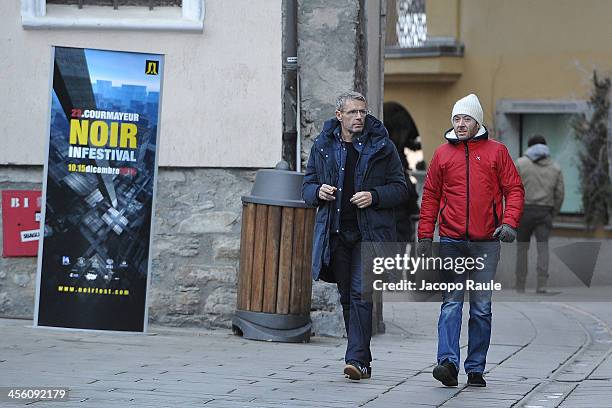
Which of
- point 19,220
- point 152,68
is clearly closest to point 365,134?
point 152,68

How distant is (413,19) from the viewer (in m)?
22.8

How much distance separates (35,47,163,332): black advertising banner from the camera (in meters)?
9.50

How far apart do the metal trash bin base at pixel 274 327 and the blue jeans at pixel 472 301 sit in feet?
6.23

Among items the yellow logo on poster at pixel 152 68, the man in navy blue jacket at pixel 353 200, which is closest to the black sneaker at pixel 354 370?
the man in navy blue jacket at pixel 353 200

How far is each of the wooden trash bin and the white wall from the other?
0.72m

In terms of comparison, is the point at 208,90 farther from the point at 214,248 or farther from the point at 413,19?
the point at 413,19

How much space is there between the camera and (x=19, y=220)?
10602 millimetres

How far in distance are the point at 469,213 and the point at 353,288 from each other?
0.82 m

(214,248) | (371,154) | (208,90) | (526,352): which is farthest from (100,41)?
(526,352)

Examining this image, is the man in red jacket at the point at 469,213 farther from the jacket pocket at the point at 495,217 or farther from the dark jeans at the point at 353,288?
the dark jeans at the point at 353,288

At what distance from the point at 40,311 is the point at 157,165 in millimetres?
1260

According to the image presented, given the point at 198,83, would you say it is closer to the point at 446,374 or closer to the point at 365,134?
the point at 365,134

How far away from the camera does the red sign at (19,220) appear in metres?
Answer: 10.6

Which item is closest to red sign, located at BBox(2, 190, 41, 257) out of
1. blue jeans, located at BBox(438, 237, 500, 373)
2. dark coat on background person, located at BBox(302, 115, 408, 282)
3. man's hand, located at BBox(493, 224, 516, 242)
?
dark coat on background person, located at BBox(302, 115, 408, 282)
